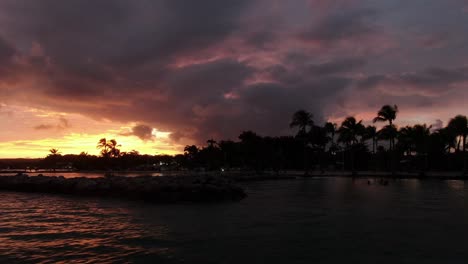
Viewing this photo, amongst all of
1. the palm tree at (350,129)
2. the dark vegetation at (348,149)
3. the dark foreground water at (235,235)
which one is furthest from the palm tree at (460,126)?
the dark foreground water at (235,235)

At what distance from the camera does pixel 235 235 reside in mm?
14930

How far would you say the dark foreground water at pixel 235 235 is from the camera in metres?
11.6

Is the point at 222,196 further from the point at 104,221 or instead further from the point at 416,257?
the point at 416,257

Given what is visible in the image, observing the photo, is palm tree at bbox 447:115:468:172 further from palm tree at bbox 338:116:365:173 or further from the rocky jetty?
the rocky jetty

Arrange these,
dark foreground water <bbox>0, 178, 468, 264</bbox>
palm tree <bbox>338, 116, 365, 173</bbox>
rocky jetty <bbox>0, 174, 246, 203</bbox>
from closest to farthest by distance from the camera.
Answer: dark foreground water <bbox>0, 178, 468, 264</bbox>, rocky jetty <bbox>0, 174, 246, 203</bbox>, palm tree <bbox>338, 116, 365, 173</bbox>

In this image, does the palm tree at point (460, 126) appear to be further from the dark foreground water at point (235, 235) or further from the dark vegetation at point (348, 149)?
the dark foreground water at point (235, 235)

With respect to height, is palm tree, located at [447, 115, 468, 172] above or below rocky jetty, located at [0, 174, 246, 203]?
above

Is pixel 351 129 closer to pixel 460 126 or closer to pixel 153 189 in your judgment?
pixel 460 126

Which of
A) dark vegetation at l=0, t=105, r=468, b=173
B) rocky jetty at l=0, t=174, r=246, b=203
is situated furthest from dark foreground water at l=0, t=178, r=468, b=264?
dark vegetation at l=0, t=105, r=468, b=173

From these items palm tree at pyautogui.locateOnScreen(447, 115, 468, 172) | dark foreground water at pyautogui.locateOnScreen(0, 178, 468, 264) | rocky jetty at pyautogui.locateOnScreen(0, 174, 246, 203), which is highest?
palm tree at pyautogui.locateOnScreen(447, 115, 468, 172)

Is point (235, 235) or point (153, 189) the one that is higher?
point (153, 189)

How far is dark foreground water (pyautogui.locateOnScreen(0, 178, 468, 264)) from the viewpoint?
11.6 m

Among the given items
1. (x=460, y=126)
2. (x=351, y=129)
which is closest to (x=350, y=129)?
(x=351, y=129)

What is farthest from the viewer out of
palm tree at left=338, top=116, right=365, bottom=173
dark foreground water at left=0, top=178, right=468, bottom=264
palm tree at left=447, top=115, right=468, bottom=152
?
palm tree at left=338, top=116, right=365, bottom=173
